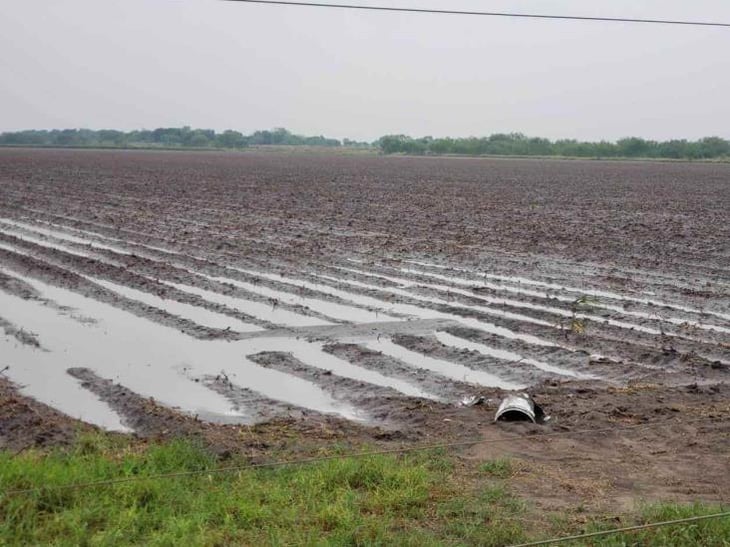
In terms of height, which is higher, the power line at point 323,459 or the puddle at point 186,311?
the power line at point 323,459

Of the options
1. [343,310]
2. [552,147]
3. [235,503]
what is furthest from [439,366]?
[552,147]

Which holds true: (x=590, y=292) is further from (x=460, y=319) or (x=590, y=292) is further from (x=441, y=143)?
(x=441, y=143)

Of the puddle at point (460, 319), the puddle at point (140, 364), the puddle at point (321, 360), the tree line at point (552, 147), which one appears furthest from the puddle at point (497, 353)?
the tree line at point (552, 147)

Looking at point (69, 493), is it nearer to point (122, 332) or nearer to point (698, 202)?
point (122, 332)

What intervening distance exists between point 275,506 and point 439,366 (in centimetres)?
414

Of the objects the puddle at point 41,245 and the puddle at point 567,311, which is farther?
the puddle at point 41,245

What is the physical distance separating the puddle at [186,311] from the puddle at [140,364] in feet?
1.68

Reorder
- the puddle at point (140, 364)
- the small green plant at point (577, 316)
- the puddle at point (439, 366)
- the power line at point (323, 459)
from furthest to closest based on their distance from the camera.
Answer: the small green plant at point (577, 316), the puddle at point (439, 366), the puddle at point (140, 364), the power line at point (323, 459)

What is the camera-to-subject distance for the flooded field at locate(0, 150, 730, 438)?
835cm

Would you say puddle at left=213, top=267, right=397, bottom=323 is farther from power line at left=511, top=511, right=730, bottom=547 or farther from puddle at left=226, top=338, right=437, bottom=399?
power line at left=511, top=511, right=730, bottom=547

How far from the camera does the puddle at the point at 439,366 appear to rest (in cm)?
856

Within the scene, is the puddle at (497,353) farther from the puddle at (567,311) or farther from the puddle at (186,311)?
the puddle at (186,311)

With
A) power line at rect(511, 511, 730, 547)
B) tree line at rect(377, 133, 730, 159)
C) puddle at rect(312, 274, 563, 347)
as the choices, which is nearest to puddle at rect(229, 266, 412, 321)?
puddle at rect(312, 274, 563, 347)

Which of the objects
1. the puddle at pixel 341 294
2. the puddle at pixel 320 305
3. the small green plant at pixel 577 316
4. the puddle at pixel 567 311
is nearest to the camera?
the small green plant at pixel 577 316
